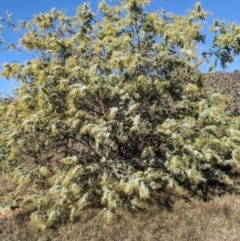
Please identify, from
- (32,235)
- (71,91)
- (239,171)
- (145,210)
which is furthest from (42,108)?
(239,171)

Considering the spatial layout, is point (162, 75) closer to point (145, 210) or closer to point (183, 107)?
point (183, 107)

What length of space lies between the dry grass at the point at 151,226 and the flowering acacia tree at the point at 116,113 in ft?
1.53

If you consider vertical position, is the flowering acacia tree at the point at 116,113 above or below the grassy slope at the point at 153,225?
above

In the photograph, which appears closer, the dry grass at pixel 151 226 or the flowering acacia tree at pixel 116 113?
the dry grass at pixel 151 226

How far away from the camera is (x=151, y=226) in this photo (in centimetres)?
1179

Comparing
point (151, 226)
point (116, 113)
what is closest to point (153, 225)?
point (151, 226)

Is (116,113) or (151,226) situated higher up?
(116,113)

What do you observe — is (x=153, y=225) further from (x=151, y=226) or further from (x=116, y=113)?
(x=116, y=113)

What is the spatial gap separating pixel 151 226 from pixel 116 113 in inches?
152

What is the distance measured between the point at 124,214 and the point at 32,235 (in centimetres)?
309

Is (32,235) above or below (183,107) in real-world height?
below

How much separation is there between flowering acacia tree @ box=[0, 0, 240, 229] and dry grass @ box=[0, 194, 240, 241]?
47 cm

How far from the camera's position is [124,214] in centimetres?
1248

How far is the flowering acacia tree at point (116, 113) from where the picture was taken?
40.3 feet
